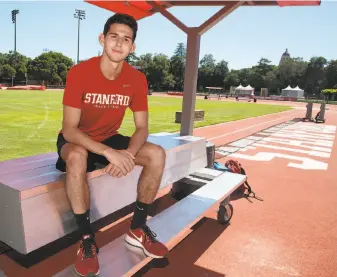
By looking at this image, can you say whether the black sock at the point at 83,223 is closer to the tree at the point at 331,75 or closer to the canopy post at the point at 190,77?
the canopy post at the point at 190,77

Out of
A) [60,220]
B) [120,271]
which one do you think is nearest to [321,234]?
[120,271]

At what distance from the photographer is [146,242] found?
8.29ft

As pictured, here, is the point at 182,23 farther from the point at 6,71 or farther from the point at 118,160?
the point at 6,71

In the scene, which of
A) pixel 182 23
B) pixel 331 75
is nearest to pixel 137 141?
pixel 182 23

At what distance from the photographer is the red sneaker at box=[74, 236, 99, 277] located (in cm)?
207

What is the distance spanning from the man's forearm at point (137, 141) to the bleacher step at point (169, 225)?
77cm

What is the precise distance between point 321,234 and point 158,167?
287 centimetres

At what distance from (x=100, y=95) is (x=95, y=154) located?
1.67 ft

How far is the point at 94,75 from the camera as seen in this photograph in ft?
8.28

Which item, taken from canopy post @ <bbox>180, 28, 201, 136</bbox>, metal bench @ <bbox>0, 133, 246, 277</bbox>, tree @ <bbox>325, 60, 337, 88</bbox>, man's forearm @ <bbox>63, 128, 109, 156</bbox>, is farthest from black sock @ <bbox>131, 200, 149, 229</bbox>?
tree @ <bbox>325, 60, 337, 88</bbox>

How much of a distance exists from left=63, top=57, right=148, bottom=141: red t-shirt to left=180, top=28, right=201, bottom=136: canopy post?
2681 millimetres

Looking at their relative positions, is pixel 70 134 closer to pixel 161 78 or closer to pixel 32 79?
pixel 32 79

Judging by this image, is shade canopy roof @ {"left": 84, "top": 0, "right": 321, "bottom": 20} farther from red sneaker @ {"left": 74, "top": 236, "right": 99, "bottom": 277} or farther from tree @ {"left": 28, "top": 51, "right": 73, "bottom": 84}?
tree @ {"left": 28, "top": 51, "right": 73, "bottom": 84}

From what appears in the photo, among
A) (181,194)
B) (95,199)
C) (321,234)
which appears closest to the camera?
(95,199)
